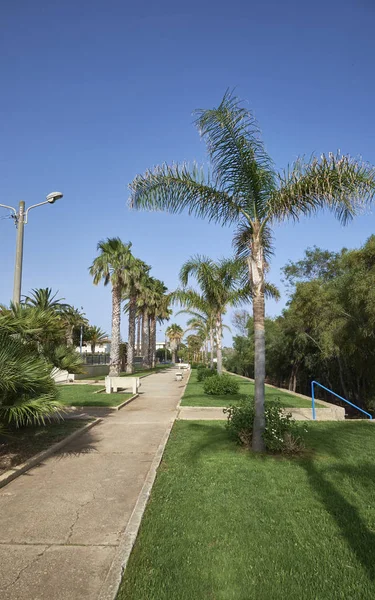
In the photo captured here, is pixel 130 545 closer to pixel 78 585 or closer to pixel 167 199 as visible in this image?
pixel 78 585

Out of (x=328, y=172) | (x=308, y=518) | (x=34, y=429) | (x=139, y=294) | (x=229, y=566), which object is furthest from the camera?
(x=139, y=294)

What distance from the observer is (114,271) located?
94.1ft

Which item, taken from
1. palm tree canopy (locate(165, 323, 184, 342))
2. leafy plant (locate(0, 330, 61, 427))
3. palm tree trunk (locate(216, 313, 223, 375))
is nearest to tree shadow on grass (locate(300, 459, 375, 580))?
leafy plant (locate(0, 330, 61, 427))

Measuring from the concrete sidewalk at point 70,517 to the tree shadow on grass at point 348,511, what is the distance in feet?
6.91

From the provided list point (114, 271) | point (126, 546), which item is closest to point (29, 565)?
point (126, 546)

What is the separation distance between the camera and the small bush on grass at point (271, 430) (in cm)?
657

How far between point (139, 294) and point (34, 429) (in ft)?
96.4

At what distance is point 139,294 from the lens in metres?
37.8

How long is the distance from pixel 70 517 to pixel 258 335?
3.93 meters

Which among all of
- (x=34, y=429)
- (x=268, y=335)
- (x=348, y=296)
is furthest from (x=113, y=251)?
(x=34, y=429)

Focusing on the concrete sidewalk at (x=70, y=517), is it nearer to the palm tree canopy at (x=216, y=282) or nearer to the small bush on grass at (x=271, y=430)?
the small bush on grass at (x=271, y=430)

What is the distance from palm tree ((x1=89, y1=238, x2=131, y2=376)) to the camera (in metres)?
28.6

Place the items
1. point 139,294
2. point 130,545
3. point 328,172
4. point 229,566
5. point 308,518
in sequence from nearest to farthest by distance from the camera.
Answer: point 229,566
point 130,545
point 308,518
point 328,172
point 139,294

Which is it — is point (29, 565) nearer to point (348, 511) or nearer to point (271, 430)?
point (348, 511)
